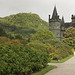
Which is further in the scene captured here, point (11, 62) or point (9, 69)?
point (11, 62)

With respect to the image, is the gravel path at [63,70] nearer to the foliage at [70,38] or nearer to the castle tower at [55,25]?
the foliage at [70,38]

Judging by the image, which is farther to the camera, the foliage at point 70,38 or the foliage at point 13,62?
the foliage at point 70,38

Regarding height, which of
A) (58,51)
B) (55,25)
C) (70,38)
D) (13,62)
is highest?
(55,25)

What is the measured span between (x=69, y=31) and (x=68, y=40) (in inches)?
239

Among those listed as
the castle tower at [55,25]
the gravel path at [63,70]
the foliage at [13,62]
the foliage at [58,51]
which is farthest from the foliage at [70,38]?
the foliage at [13,62]

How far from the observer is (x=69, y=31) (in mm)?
51812

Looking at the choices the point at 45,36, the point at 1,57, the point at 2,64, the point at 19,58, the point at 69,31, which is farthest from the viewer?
the point at 69,31

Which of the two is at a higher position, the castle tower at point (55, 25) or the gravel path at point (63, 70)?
the castle tower at point (55, 25)

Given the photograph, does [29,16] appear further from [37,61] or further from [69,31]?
[37,61]

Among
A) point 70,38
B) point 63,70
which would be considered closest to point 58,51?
point 63,70

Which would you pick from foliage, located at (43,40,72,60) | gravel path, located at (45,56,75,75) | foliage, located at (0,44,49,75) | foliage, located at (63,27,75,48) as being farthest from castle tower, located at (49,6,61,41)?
foliage, located at (0,44,49,75)

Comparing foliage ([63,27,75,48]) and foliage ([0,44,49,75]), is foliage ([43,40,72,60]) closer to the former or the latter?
foliage ([0,44,49,75])

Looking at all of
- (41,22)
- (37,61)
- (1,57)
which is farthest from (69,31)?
(41,22)

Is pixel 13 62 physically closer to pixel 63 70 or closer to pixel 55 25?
pixel 63 70
